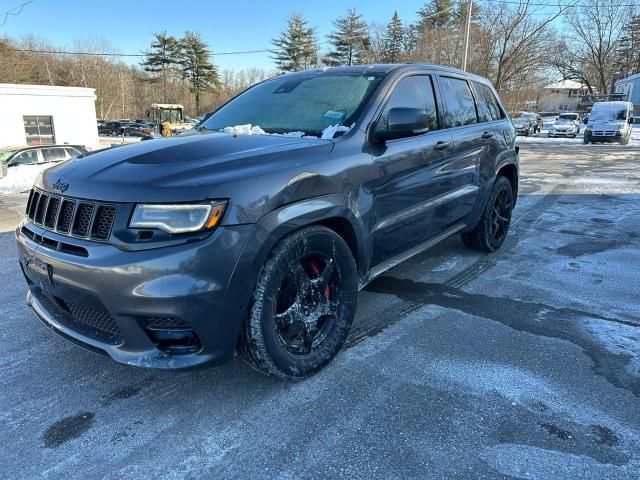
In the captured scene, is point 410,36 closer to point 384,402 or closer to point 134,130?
point 134,130

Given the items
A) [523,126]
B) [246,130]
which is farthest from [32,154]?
[523,126]

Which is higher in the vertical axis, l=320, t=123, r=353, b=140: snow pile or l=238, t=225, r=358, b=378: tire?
l=320, t=123, r=353, b=140: snow pile

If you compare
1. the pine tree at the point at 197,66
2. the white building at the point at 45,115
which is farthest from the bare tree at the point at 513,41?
the pine tree at the point at 197,66

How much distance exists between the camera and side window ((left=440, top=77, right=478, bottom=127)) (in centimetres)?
410

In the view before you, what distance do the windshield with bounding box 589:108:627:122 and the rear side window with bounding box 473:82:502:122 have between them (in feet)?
77.6

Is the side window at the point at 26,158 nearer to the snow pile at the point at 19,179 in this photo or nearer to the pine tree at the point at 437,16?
the snow pile at the point at 19,179

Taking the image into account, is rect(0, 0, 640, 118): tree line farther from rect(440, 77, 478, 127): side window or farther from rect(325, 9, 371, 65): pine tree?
rect(440, 77, 478, 127): side window

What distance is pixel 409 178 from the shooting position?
3410mm

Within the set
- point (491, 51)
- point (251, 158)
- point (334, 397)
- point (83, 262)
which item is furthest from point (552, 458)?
point (491, 51)

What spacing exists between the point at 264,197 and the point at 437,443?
1.44 metres

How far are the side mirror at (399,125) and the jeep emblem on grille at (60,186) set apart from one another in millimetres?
1817

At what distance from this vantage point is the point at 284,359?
2549 mm

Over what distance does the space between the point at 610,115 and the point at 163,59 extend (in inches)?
2198

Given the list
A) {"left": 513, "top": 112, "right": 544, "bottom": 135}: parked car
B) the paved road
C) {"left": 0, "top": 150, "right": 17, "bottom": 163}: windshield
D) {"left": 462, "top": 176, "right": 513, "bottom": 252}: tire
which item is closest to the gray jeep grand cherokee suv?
the paved road
